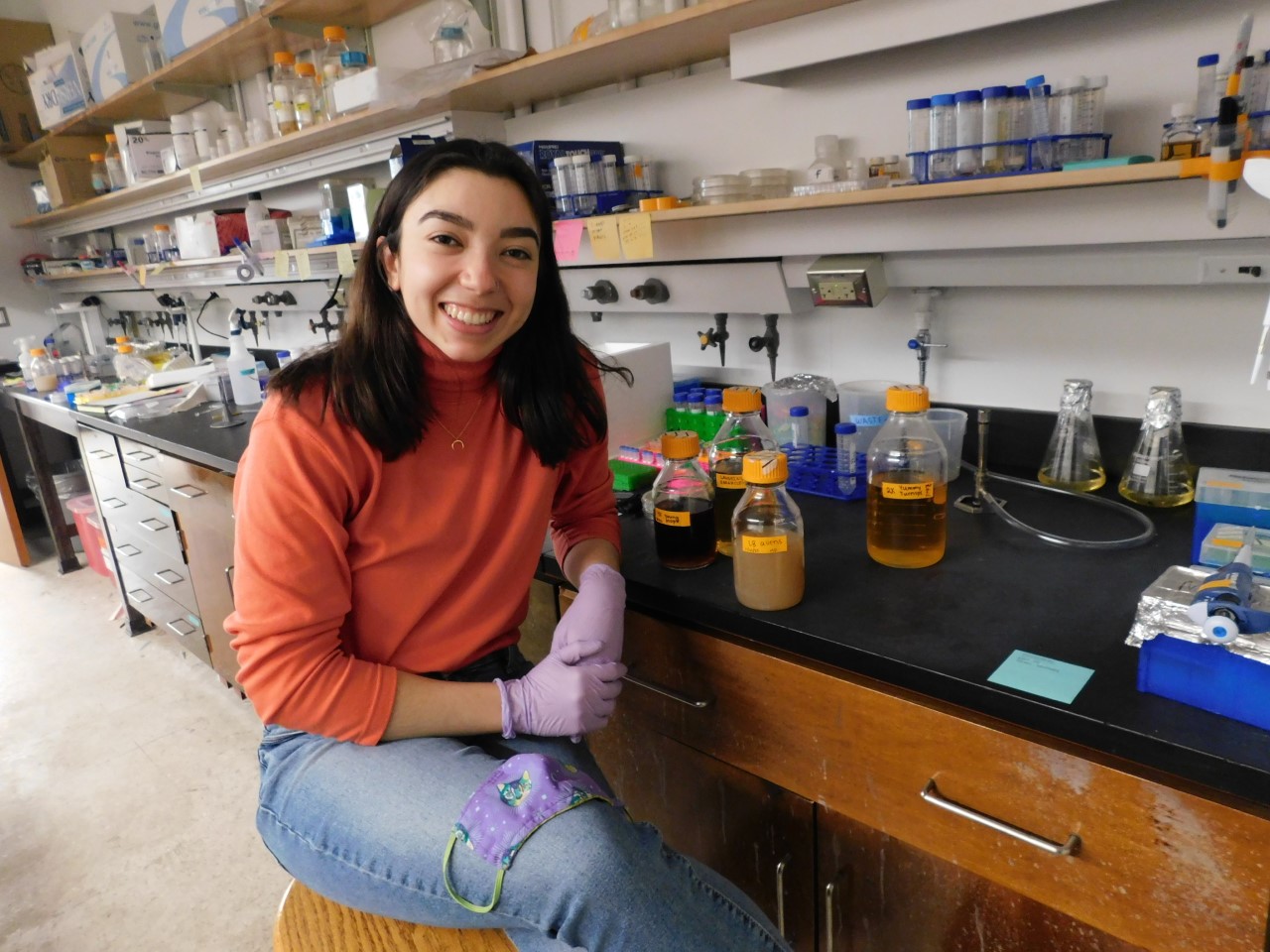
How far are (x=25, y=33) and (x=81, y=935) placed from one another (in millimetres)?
4447

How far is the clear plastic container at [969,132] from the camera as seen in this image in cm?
122

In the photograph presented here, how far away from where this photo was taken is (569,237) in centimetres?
162

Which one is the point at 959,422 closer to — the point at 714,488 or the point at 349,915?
the point at 714,488

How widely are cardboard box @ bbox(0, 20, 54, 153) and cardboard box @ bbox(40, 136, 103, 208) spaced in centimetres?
38

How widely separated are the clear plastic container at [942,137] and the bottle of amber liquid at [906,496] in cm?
38

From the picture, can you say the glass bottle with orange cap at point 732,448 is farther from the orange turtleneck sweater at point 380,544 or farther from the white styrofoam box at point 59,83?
the white styrofoam box at point 59,83

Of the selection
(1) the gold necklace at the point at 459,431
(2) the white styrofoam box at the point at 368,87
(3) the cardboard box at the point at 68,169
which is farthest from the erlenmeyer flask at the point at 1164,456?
(3) the cardboard box at the point at 68,169

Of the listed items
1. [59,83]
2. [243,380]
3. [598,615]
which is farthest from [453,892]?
[59,83]

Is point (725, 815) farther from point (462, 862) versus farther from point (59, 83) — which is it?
point (59, 83)

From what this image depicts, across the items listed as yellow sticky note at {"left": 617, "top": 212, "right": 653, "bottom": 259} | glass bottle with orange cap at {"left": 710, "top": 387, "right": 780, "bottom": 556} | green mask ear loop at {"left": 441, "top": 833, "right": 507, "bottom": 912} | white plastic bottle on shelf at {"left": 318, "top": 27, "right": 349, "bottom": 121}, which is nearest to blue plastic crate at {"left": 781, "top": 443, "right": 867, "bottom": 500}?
glass bottle with orange cap at {"left": 710, "top": 387, "right": 780, "bottom": 556}

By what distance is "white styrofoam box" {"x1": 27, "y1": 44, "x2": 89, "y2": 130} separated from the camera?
3.57 metres

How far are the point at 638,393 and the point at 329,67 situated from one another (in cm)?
154

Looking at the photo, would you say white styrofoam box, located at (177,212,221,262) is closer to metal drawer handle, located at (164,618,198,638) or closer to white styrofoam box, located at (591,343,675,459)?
metal drawer handle, located at (164,618,198,638)

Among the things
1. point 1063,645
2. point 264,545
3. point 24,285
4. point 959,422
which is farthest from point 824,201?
point 24,285
